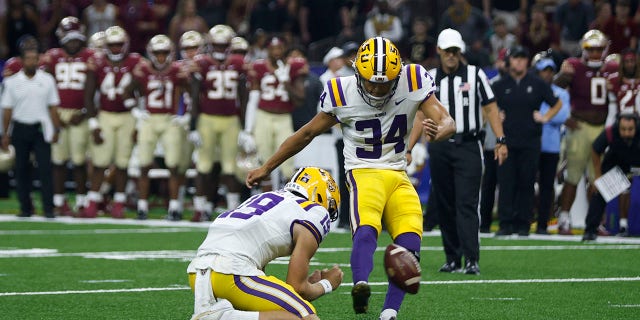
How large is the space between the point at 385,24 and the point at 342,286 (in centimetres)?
962

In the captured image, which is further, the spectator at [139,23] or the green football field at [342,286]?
the spectator at [139,23]

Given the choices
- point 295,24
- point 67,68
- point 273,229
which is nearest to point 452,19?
point 295,24

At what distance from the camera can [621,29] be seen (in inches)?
659

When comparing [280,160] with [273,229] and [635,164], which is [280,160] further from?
[635,164]

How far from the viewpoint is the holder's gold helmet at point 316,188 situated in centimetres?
668

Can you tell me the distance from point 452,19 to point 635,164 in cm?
546

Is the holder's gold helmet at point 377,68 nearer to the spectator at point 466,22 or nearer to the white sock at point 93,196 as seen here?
the white sock at point 93,196

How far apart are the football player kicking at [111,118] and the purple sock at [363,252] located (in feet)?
29.4

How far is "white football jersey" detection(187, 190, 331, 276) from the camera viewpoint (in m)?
6.30

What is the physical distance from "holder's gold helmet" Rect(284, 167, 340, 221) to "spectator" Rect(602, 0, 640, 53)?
10.7 meters

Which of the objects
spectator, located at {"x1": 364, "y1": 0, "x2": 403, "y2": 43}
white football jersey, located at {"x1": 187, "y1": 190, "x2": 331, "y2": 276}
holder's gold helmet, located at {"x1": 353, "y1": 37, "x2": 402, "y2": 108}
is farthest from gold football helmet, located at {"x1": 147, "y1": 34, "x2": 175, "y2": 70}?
white football jersey, located at {"x1": 187, "y1": 190, "x2": 331, "y2": 276}

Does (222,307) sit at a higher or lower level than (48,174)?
higher

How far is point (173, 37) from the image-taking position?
64.2ft

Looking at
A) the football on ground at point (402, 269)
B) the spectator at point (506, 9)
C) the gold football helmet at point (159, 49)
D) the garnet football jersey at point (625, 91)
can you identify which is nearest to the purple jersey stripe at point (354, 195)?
the football on ground at point (402, 269)
